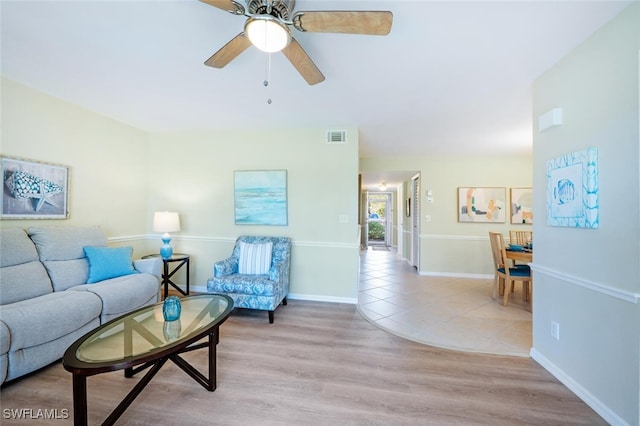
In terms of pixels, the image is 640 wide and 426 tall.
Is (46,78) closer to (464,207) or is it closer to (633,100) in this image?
(633,100)

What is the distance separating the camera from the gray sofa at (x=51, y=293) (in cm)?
181

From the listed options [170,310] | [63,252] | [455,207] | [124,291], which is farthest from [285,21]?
[455,207]

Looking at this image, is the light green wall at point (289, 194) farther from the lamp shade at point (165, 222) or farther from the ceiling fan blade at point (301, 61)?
the ceiling fan blade at point (301, 61)

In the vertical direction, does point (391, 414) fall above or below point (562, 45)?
below

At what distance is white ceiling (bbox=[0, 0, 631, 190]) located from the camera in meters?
1.58

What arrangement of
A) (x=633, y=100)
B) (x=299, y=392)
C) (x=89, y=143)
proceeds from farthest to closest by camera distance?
(x=89, y=143) < (x=299, y=392) < (x=633, y=100)

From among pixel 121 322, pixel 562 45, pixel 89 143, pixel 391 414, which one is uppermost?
pixel 562 45

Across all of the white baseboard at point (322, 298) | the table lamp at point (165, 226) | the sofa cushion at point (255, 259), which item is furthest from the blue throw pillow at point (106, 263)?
the white baseboard at point (322, 298)

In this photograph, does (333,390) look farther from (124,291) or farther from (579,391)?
(124,291)

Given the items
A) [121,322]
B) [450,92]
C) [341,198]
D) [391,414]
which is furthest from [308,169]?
[391,414]

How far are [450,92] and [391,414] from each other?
9.20 feet

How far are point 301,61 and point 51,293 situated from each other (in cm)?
300

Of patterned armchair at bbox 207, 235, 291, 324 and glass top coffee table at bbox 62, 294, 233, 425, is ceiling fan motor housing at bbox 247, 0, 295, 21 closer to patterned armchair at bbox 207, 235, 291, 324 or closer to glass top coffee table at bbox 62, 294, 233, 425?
glass top coffee table at bbox 62, 294, 233, 425

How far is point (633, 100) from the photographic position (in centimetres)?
146
